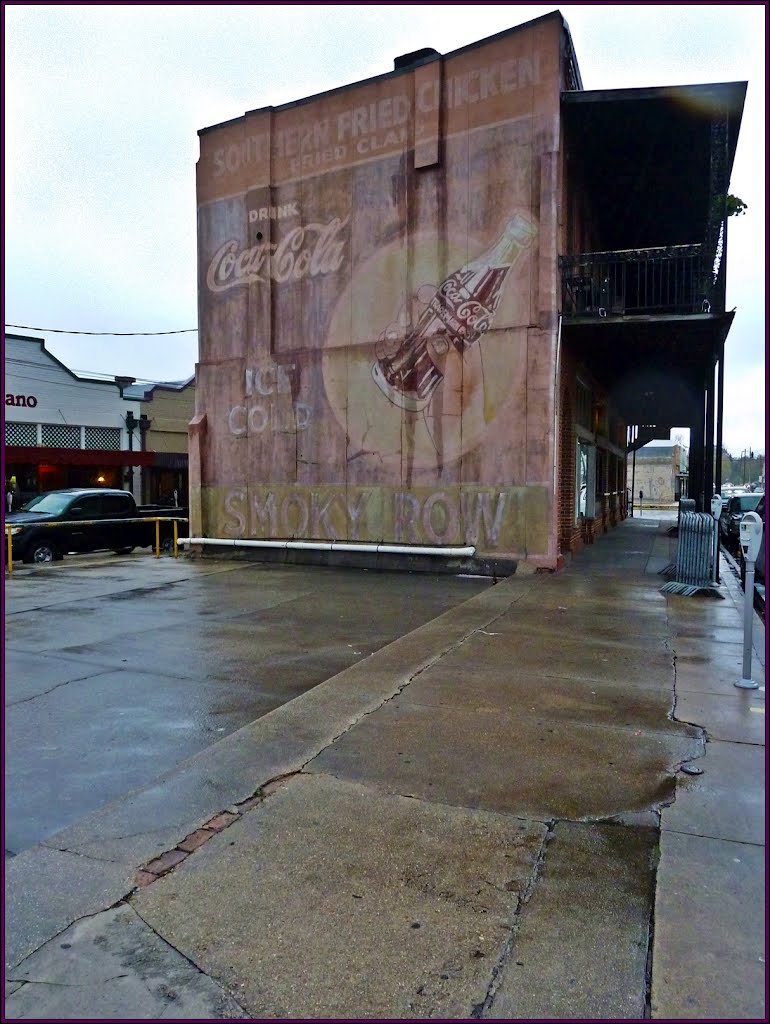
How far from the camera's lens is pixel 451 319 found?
13672 millimetres

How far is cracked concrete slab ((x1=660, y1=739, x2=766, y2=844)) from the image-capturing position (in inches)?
144

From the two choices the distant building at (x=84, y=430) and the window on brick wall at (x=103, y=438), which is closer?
the distant building at (x=84, y=430)

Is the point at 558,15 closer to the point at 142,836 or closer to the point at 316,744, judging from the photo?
the point at 316,744

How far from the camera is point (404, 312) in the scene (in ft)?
46.7

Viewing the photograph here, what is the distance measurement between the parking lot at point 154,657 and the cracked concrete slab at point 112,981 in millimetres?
1068

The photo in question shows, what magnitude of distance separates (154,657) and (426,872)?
495 centimetres

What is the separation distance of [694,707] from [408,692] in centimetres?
222

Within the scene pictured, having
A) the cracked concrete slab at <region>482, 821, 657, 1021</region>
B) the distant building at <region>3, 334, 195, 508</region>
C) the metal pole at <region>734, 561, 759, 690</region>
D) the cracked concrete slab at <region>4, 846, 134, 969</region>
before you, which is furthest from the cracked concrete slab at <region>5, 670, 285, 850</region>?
the distant building at <region>3, 334, 195, 508</region>

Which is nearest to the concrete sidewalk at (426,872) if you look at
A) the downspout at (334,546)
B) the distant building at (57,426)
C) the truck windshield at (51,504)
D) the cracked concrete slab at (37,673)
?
the cracked concrete slab at (37,673)

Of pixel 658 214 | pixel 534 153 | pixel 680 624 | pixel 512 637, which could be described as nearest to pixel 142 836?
pixel 512 637

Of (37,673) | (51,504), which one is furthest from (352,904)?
(51,504)

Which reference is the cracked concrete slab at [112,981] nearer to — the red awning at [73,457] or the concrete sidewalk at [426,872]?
the concrete sidewalk at [426,872]

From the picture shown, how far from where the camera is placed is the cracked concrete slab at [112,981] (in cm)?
250

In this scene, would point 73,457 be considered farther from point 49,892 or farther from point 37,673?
point 49,892
